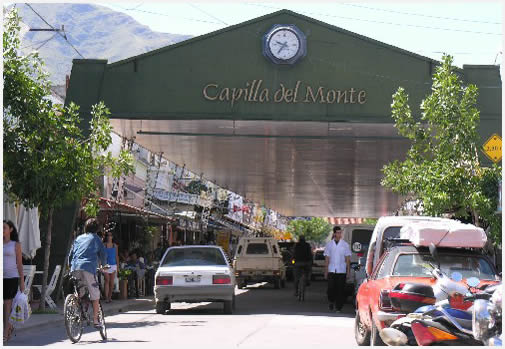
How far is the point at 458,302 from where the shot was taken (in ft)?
32.4

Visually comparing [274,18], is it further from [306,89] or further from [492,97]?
[492,97]

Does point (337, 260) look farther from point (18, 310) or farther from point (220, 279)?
point (18, 310)

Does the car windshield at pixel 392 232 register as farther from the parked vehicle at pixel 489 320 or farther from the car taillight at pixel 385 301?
the parked vehicle at pixel 489 320

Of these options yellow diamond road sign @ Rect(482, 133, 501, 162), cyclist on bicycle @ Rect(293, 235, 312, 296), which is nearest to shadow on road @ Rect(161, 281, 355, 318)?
cyclist on bicycle @ Rect(293, 235, 312, 296)

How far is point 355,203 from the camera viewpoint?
5784cm

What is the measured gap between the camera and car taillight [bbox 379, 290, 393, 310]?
11.3m

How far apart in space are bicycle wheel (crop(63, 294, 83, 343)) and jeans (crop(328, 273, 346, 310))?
27.2 feet

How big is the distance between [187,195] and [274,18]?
27620mm

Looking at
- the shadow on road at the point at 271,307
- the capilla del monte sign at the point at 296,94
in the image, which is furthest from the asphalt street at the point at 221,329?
the capilla del monte sign at the point at 296,94

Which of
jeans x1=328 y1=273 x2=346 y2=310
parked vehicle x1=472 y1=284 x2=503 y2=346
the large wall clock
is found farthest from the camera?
the large wall clock

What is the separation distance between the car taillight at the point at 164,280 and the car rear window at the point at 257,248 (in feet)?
51.9

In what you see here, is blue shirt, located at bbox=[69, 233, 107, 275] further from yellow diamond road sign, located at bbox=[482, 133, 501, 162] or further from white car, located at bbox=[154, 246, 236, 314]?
yellow diamond road sign, located at bbox=[482, 133, 501, 162]

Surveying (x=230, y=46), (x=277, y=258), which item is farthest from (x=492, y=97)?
(x=277, y=258)

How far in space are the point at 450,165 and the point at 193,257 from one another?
238 inches
